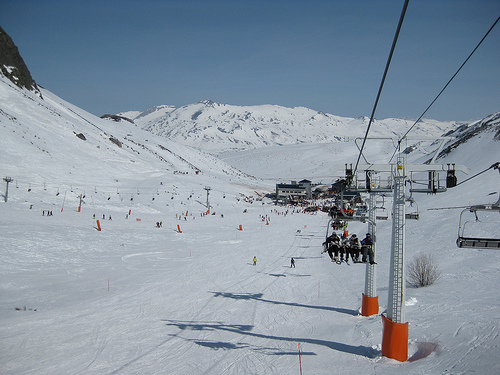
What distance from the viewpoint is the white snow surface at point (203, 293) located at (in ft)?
37.6

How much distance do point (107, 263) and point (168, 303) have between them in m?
9.28

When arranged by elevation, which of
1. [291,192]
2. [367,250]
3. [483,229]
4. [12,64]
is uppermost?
[12,64]

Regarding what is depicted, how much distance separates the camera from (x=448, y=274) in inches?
774

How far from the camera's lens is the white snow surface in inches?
452

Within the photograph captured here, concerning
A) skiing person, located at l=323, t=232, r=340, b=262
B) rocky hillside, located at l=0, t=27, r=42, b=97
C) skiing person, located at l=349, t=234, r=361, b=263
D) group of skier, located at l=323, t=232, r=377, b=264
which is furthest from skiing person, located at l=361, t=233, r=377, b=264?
rocky hillside, located at l=0, t=27, r=42, b=97

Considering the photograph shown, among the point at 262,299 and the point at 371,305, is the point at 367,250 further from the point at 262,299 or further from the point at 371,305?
the point at 262,299

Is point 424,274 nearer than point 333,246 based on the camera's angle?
No

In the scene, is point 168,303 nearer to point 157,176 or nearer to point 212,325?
point 212,325

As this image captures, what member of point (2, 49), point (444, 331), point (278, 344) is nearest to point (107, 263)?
point (278, 344)

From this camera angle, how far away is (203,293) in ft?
62.6

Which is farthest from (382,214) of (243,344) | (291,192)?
(243,344)

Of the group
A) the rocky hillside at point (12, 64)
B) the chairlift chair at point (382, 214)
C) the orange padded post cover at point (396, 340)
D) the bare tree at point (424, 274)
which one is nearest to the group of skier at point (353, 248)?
the chairlift chair at point (382, 214)

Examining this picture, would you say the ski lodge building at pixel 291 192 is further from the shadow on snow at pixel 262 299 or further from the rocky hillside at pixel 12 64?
the rocky hillside at pixel 12 64

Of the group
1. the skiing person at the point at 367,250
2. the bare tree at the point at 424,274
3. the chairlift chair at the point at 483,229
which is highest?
the chairlift chair at the point at 483,229
